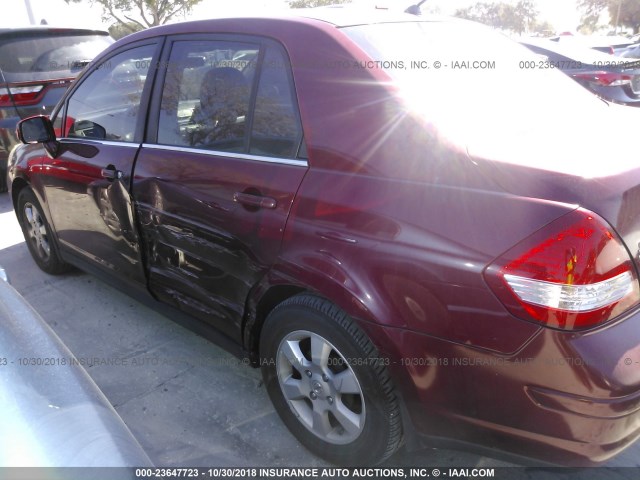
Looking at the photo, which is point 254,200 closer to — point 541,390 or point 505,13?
point 541,390

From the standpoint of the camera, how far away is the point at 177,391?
284 cm

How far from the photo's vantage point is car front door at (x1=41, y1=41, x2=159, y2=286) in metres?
2.93

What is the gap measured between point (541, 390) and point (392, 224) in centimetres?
66

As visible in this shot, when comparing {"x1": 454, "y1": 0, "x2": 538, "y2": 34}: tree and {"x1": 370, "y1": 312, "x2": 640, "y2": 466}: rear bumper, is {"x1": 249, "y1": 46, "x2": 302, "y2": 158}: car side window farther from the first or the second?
{"x1": 454, "y1": 0, "x2": 538, "y2": 34}: tree

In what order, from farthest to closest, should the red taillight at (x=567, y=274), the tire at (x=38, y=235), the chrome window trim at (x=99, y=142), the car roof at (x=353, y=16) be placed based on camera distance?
the tire at (x=38, y=235), the chrome window trim at (x=99, y=142), the car roof at (x=353, y=16), the red taillight at (x=567, y=274)

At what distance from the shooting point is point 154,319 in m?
3.58

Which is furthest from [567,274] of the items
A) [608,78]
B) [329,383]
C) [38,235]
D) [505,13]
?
[505,13]

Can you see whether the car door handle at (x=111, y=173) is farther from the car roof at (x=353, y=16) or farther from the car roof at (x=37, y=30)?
the car roof at (x=37, y=30)

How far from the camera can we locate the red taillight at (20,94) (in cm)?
616

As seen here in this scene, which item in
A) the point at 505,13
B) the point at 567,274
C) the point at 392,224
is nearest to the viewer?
the point at 567,274

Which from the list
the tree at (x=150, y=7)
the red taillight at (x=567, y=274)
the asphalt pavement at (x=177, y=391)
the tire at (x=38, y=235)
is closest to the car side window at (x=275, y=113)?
the red taillight at (x=567, y=274)

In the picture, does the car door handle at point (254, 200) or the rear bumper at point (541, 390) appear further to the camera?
the car door handle at point (254, 200)

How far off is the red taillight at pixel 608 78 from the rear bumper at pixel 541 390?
6025 millimetres

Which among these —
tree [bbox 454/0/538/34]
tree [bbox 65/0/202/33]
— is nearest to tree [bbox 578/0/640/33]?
tree [bbox 454/0/538/34]
